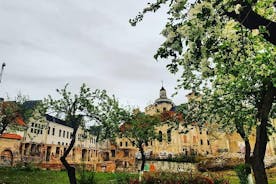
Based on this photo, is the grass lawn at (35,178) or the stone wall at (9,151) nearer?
the grass lawn at (35,178)

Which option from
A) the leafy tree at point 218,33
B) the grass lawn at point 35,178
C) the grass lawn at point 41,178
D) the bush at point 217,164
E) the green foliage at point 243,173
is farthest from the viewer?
the bush at point 217,164

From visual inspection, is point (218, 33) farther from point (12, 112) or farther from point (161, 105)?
point (161, 105)

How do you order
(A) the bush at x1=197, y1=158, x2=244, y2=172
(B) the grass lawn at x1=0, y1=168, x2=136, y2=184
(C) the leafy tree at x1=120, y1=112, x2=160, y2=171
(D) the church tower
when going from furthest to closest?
(D) the church tower, (A) the bush at x1=197, y1=158, x2=244, y2=172, (C) the leafy tree at x1=120, y1=112, x2=160, y2=171, (B) the grass lawn at x1=0, y1=168, x2=136, y2=184

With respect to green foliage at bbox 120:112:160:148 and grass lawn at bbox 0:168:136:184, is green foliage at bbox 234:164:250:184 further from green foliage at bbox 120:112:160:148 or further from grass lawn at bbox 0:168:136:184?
green foliage at bbox 120:112:160:148

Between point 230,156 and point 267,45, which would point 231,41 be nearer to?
point 267,45

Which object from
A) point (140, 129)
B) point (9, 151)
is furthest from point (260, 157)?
point (9, 151)

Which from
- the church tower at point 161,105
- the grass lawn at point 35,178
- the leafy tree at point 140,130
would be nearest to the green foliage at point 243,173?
the grass lawn at point 35,178

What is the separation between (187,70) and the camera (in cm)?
586

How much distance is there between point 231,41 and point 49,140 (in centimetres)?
7179

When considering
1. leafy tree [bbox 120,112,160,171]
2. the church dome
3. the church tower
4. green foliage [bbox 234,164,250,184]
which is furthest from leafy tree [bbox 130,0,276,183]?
the church dome

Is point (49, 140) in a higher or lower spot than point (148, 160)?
higher

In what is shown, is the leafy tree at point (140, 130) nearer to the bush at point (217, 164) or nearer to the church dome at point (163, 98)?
the bush at point (217, 164)

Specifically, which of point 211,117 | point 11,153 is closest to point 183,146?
point 11,153

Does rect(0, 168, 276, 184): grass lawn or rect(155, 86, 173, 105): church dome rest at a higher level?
rect(155, 86, 173, 105): church dome
